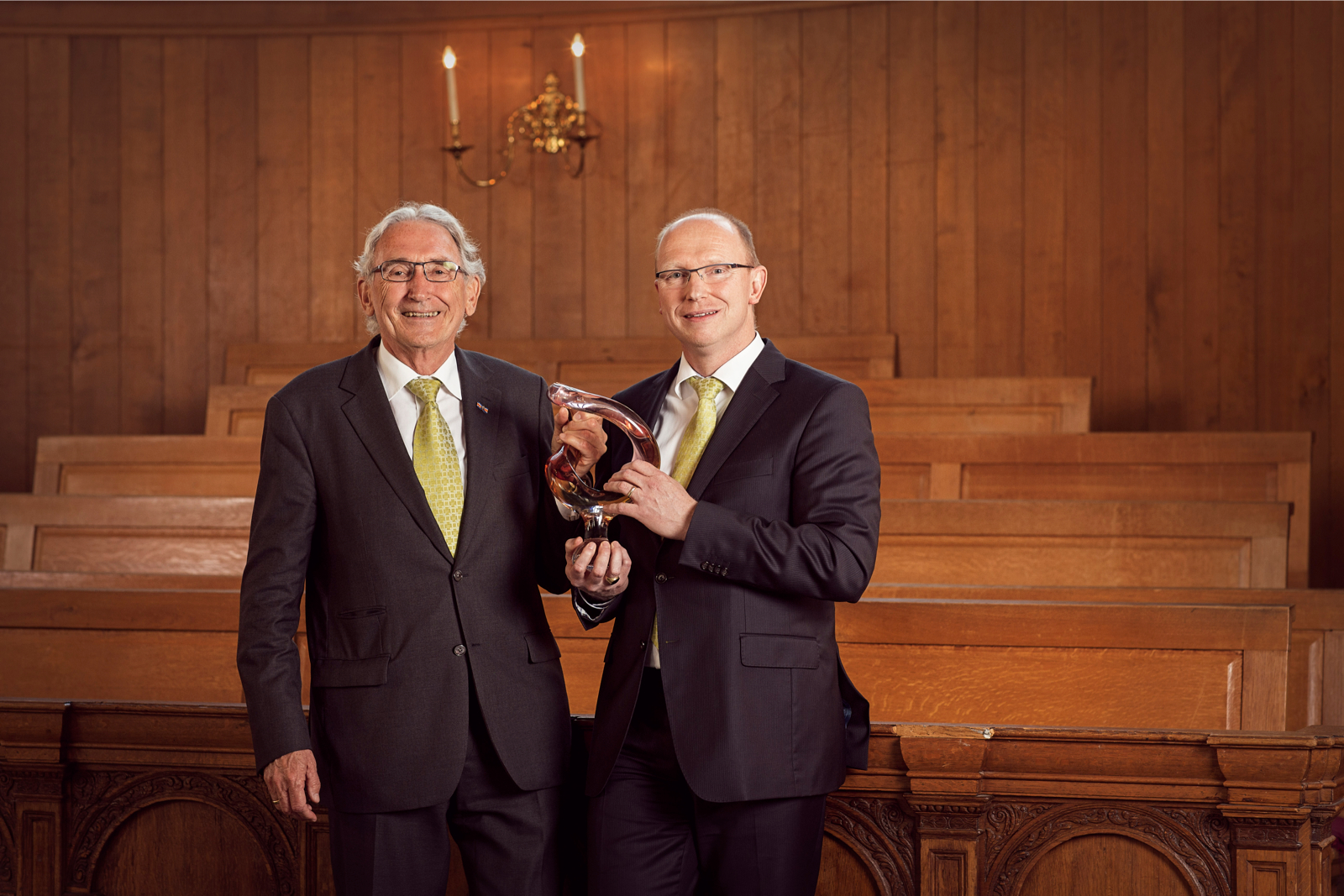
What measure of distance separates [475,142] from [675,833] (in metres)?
3.85

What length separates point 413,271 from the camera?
1.42m

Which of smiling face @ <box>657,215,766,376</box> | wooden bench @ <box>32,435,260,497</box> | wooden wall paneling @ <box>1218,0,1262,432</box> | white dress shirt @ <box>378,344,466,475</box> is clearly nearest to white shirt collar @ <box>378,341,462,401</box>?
white dress shirt @ <box>378,344,466,475</box>

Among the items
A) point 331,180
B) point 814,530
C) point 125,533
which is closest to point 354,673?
point 814,530

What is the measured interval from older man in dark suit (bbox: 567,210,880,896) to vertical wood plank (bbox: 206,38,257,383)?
12.5 ft

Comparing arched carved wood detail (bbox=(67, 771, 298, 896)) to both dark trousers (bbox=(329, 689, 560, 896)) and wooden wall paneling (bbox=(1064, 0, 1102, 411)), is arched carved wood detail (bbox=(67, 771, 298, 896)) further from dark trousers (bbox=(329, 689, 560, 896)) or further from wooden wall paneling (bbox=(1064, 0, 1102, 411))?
wooden wall paneling (bbox=(1064, 0, 1102, 411))

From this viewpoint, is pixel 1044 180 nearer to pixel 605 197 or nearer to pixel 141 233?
pixel 605 197

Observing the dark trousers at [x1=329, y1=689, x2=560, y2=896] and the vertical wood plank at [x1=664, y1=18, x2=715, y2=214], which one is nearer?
A: the dark trousers at [x1=329, y1=689, x2=560, y2=896]

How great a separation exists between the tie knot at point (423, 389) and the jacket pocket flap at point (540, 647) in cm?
31

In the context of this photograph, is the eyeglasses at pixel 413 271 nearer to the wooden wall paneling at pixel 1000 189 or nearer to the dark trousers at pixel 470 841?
the dark trousers at pixel 470 841

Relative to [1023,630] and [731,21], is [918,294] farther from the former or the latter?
[1023,630]

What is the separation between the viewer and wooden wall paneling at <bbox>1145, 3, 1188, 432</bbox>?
4.03m

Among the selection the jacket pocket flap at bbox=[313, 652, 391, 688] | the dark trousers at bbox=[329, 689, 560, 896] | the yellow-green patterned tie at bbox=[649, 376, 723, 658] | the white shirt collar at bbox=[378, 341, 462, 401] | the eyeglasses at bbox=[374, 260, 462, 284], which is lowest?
the dark trousers at bbox=[329, 689, 560, 896]

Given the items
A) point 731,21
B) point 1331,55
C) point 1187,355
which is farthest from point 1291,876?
point 731,21

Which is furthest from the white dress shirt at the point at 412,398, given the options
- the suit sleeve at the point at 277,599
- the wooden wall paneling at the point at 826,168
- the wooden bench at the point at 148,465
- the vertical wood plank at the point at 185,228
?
the vertical wood plank at the point at 185,228
